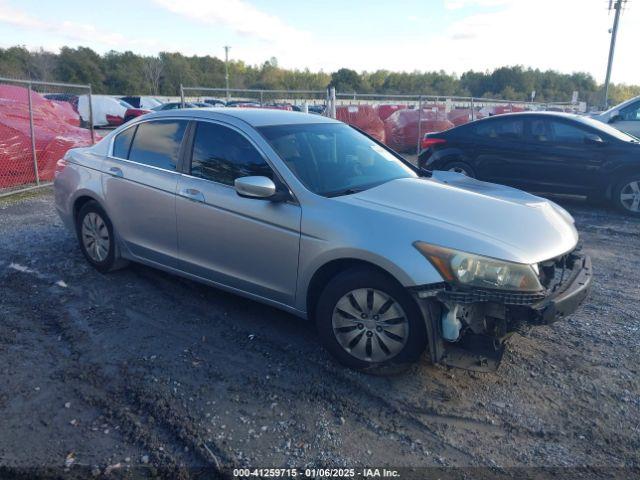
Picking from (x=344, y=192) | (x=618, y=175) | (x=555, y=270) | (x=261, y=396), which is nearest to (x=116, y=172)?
(x=344, y=192)

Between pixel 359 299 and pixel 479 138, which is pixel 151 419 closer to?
pixel 359 299

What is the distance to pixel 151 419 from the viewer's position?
3.06 m

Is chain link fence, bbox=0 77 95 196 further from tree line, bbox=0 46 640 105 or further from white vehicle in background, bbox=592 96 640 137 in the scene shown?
tree line, bbox=0 46 640 105

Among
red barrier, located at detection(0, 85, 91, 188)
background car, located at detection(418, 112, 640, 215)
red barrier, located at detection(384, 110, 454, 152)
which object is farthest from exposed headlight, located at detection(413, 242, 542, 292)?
red barrier, located at detection(384, 110, 454, 152)

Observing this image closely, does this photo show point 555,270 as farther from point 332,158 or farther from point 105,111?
point 105,111

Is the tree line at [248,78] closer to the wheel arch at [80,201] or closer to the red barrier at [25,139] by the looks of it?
the red barrier at [25,139]

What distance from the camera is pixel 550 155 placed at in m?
8.68

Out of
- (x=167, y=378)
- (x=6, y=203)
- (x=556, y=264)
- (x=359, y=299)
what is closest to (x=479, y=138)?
(x=556, y=264)

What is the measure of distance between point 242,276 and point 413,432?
176 cm

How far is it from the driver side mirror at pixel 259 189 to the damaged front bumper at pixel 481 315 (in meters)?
1.22

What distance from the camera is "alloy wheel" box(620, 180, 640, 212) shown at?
27.2 feet

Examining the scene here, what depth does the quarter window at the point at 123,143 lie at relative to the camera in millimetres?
5043

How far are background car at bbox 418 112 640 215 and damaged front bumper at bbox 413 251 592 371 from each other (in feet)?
19.2

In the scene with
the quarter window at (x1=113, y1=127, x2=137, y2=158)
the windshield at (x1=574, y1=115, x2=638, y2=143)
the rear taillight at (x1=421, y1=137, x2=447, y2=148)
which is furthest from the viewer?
the rear taillight at (x1=421, y1=137, x2=447, y2=148)
